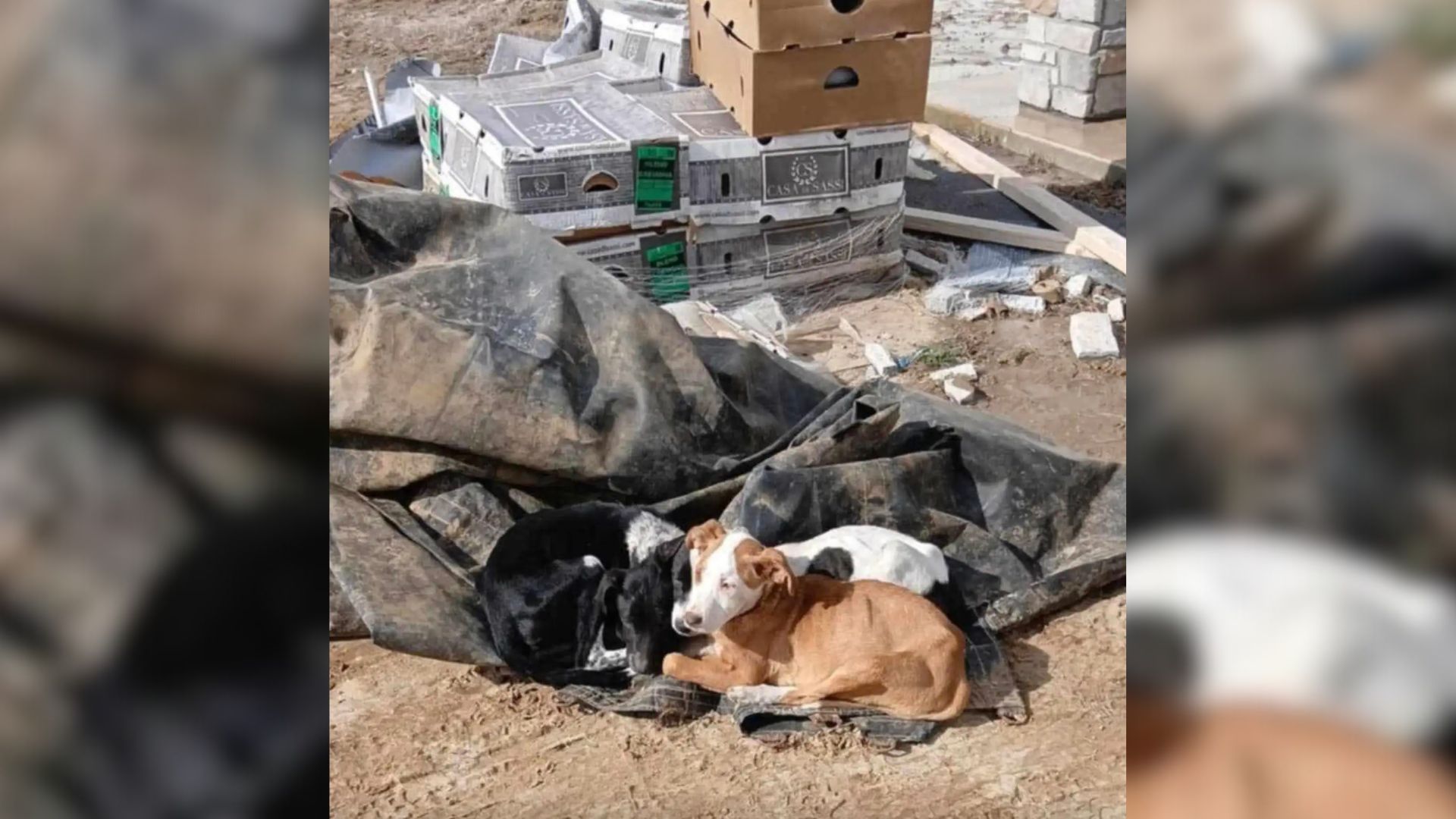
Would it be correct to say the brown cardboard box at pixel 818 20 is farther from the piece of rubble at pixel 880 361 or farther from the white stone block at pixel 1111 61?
the white stone block at pixel 1111 61

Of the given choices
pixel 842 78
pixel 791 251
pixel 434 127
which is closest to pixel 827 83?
pixel 842 78

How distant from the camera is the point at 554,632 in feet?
12.0

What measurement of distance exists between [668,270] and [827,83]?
121cm

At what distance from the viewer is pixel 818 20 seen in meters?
5.83

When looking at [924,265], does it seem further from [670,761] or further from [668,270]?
[670,761]

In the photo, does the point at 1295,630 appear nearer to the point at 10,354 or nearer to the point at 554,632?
the point at 10,354

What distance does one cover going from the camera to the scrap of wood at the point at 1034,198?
6984mm

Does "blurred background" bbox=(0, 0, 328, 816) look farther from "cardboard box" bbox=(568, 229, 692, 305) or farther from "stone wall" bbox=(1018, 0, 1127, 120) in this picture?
"stone wall" bbox=(1018, 0, 1127, 120)

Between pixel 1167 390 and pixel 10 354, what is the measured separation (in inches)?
25.9

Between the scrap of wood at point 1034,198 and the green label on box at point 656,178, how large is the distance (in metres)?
2.38

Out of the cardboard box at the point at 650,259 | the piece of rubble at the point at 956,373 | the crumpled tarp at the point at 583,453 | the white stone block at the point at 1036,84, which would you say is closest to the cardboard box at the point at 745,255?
the cardboard box at the point at 650,259

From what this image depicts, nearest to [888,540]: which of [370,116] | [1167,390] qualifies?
[1167,390]

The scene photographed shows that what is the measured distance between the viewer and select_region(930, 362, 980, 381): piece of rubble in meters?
5.65

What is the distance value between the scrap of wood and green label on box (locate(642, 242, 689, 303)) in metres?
2.28
